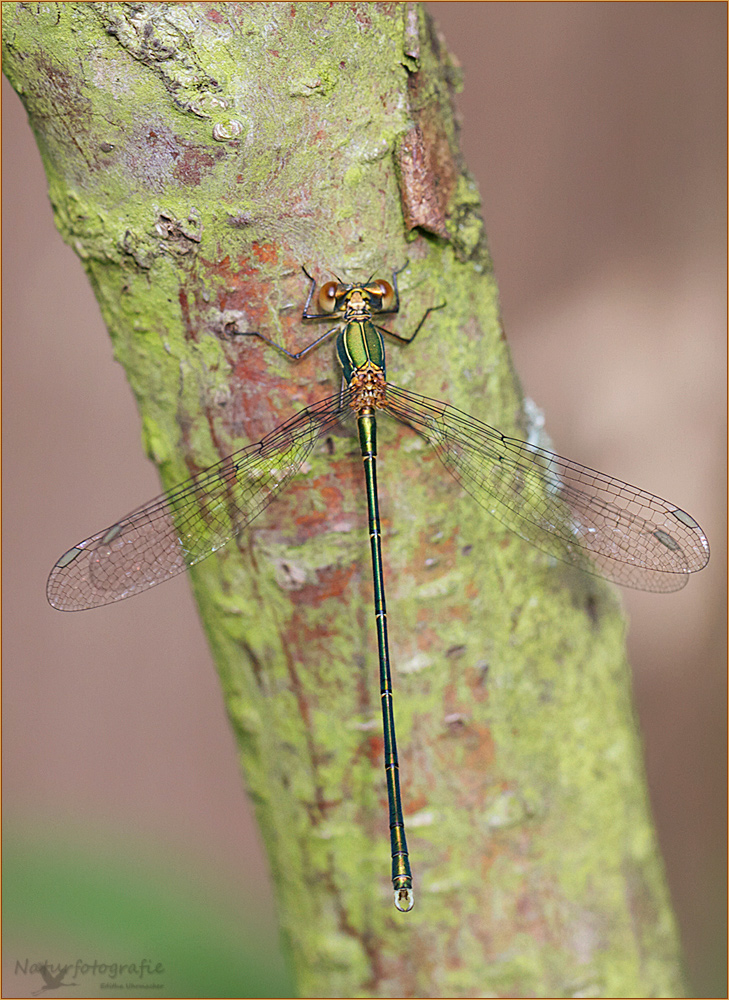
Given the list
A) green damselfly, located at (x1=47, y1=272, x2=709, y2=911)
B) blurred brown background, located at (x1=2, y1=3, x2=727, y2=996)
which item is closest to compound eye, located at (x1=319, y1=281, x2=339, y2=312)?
green damselfly, located at (x1=47, y1=272, x2=709, y2=911)

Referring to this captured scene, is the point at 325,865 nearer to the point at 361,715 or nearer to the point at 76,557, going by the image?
the point at 361,715

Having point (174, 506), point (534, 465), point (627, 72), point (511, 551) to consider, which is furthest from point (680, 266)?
point (174, 506)

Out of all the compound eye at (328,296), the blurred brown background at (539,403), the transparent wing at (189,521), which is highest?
the blurred brown background at (539,403)

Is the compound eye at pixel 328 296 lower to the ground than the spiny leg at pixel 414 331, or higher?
higher

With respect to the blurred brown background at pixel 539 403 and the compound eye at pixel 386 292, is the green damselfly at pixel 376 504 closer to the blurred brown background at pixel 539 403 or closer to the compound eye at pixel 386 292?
the compound eye at pixel 386 292

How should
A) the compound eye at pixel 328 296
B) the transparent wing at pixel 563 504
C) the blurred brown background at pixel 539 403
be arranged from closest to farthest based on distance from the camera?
1. the compound eye at pixel 328 296
2. the transparent wing at pixel 563 504
3. the blurred brown background at pixel 539 403

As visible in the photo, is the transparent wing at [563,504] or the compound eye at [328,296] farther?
the transparent wing at [563,504]

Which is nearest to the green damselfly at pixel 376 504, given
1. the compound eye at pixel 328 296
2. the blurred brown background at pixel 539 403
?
the compound eye at pixel 328 296
